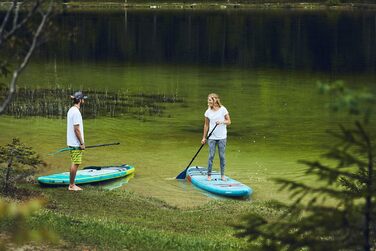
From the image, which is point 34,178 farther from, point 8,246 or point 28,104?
point 28,104

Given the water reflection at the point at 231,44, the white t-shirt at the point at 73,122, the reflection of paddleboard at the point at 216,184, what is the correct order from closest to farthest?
the white t-shirt at the point at 73,122 < the reflection of paddleboard at the point at 216,184 < the water reflection at the point at 231,44

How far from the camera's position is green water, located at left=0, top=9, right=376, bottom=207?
2698 cm

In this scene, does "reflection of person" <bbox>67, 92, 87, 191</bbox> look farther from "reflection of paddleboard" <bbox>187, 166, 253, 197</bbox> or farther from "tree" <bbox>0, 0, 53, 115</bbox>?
"tree" <bbox>0, 0, 53, 115</bbox>

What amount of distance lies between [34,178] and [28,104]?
17.2m

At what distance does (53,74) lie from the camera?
190ft

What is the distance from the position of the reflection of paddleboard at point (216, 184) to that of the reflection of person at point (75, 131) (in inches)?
149

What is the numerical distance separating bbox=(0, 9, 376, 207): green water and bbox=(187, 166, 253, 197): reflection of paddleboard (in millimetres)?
272

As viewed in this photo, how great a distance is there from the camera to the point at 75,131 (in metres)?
21.4

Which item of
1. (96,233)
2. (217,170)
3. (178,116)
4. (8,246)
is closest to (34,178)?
(217,170)

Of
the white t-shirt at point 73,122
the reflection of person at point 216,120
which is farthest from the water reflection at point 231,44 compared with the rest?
the white t-shirt at point 73,122

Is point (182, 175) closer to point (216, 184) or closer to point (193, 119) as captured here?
point (216, 184)

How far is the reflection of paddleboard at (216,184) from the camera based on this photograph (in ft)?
75.8

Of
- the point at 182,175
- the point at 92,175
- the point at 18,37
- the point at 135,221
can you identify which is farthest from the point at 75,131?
the point at 18,37

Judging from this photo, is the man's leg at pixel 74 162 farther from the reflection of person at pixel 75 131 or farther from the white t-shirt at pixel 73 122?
the white t-shirt at pixel 73 122
